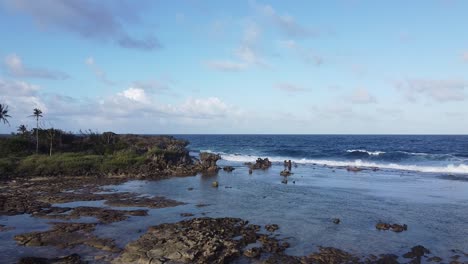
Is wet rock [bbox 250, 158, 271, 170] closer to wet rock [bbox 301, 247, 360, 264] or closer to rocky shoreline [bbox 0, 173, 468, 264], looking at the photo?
rocky shoreline [bbox 0, 173, 468, 264]

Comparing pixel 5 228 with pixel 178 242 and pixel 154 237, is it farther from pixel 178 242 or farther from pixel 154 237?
pixel 178 242

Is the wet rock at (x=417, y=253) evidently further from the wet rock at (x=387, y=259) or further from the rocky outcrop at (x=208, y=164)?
Result: the rocky outcrop at (x=208, y=164)

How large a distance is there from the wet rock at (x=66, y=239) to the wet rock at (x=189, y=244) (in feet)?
4.29

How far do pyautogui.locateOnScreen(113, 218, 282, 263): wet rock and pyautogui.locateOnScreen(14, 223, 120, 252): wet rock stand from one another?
4.29 feet

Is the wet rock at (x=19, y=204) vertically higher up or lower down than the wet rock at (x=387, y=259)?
higher up

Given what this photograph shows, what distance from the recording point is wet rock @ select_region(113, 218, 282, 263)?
13.6m

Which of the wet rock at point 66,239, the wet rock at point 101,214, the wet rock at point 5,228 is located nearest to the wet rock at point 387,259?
the wet rock at point 66,239

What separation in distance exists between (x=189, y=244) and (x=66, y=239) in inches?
225

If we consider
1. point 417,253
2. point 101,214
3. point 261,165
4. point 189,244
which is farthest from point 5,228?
point 261,165

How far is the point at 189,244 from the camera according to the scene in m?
14.7

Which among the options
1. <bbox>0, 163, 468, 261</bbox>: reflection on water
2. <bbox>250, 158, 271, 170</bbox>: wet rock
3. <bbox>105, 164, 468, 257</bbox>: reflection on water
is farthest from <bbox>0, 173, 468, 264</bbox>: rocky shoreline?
<bbox>250, 158, 271, 170</bbox>: wet rock

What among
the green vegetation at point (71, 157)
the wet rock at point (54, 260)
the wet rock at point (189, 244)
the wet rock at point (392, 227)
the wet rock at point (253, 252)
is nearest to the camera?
the wet rock at point (54, 260)

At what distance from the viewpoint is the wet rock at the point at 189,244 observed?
13.6 meters

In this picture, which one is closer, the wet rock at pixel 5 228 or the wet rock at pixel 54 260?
the wet rock at pixel 54 260
